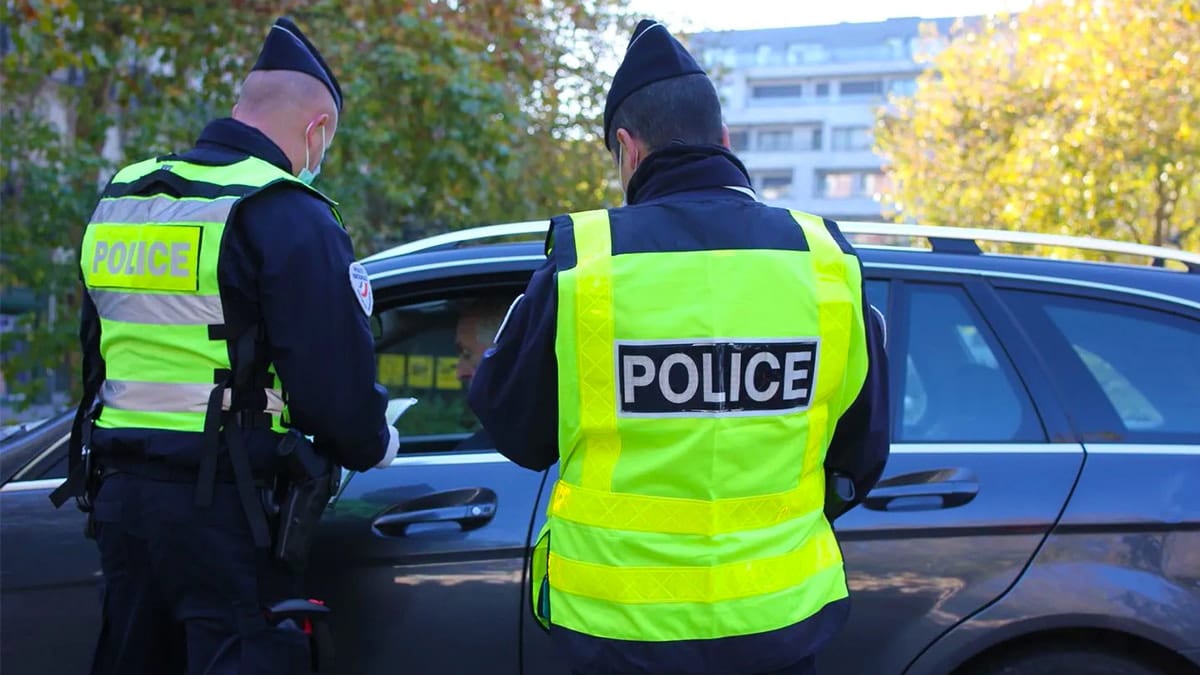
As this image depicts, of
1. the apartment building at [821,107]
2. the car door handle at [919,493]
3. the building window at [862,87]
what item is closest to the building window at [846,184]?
the apartment building at [821,107]

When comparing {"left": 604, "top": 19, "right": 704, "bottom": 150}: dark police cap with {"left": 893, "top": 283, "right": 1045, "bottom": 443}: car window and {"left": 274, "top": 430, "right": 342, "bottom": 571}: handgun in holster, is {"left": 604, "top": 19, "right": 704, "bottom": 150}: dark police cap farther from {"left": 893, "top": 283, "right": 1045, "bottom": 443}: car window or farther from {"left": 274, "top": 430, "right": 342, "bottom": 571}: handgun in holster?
{"left": 893, "top": 283, "right": 1045, "bottom": 443}: car window

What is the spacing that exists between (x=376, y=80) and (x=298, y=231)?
245 inches

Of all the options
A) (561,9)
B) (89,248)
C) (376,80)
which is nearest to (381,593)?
(89,248)

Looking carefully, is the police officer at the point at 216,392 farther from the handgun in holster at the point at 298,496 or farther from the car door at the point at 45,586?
the car door at the point at 45,586

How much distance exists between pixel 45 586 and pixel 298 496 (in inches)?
36.1

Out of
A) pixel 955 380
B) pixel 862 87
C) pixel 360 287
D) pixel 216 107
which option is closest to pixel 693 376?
pixel 360 287

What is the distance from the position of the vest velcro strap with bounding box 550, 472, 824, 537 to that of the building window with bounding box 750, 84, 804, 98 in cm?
7374

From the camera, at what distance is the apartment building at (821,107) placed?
67125 mm

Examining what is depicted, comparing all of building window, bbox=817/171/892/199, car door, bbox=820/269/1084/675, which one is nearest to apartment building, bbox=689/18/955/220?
building window, bbox=817/171/892/199

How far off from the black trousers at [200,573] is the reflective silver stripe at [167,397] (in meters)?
0.15

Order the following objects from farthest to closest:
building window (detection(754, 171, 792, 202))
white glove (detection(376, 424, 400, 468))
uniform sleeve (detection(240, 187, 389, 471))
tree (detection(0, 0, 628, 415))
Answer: building window (detection(754, 171, 792, 202)) → tree (detection(0, 0, 628, 415)) → white glove (detection(376, 424, 400, 468)) → uniform sleeve (detection(240, 187, 389, 471))

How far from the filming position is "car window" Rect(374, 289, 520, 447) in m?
3.13

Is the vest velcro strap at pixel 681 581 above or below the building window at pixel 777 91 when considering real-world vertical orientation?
below

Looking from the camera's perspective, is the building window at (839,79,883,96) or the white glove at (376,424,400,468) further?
the building window at (839,79,883,96)
